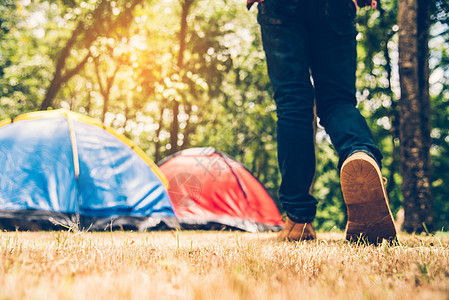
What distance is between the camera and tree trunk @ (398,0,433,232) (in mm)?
3934

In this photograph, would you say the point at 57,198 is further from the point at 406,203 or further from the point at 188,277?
the point at 406,203

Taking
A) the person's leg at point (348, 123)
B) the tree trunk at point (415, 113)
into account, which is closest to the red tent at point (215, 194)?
the tree trunk at point (415, 113)

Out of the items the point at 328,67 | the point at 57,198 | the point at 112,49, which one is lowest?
the point at 57,198

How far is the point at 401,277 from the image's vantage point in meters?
0.86

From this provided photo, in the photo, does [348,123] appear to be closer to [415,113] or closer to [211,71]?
[415,113]

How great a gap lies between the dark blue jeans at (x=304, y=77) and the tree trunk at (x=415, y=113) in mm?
2689

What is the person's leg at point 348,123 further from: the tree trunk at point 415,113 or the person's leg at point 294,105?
the tree trunk at point 415,113

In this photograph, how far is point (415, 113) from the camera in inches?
164

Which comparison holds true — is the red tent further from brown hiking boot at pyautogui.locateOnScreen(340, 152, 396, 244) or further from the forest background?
brown hiking boot at pyautogui.locateOnScreen(340, 152, 396, 244)

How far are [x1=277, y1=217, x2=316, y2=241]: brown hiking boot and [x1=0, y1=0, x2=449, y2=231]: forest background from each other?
111 inches

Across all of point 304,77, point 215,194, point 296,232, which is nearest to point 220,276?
point 296,232

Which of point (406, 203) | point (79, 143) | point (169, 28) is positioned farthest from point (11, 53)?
point (406, 203)

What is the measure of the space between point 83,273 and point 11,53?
633 inches

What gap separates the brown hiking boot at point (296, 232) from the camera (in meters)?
1.82
